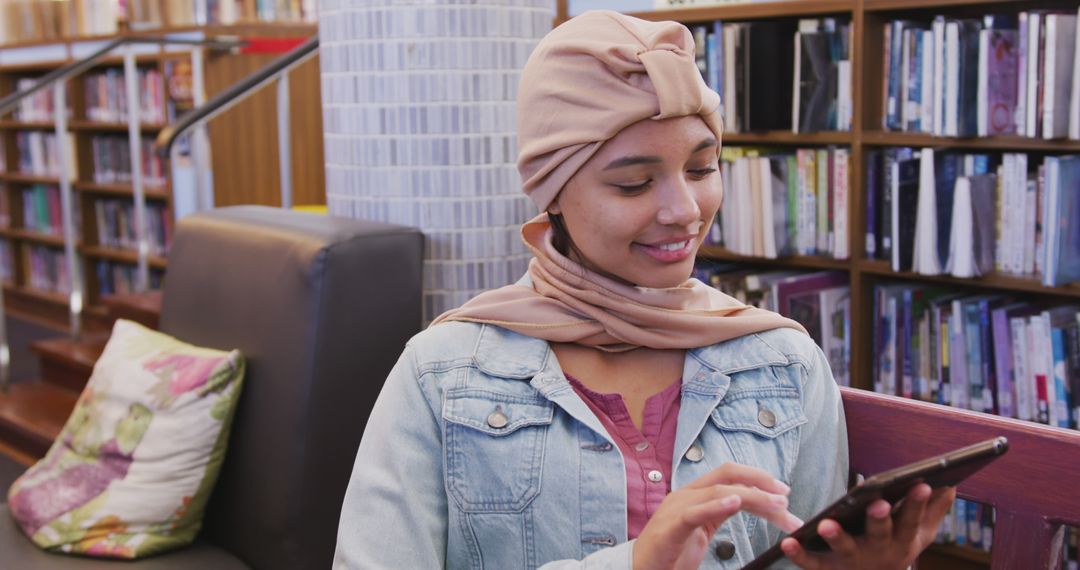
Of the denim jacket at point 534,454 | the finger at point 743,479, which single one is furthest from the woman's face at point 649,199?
the finger at point 743,479

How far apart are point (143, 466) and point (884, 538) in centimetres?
151

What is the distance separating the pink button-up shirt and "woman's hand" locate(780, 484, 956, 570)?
24 cm

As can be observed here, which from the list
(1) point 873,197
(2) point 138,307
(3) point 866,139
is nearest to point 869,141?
(3) point 866,139

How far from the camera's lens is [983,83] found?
2.44 m

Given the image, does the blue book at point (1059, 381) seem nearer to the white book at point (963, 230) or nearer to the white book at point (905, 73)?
the white book at point (963, 230)

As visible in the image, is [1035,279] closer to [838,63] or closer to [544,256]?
[838,63]

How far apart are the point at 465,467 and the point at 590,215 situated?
0.31 m

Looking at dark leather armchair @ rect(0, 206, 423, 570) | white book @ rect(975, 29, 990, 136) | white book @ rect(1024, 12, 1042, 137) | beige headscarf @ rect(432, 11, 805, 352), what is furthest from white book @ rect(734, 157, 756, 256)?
beige headscarf @ rect(432, 11, 805, 352)

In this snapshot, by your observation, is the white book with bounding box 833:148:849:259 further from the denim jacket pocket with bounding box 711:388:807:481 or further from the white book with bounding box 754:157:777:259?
the denim jacket pocket with bounding box 711:388:807:481

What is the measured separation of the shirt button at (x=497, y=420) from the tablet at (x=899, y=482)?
377 mm

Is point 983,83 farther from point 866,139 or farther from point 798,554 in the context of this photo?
point 798,554

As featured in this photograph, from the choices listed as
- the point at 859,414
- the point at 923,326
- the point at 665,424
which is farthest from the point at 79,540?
the point at 923,326

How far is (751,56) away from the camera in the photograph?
2850mm

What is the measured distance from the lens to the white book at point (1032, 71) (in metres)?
2.34
